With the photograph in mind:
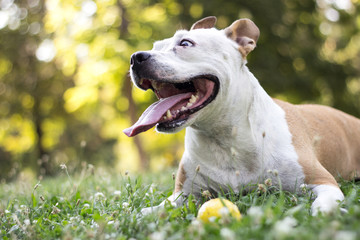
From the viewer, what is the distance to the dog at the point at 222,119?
306 cm

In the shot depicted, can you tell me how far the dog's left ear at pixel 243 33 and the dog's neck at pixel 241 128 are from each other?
268mm

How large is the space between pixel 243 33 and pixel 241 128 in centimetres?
88

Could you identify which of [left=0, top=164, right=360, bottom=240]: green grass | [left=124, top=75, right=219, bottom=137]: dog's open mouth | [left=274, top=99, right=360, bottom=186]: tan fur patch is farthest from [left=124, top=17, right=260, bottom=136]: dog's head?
[left=274, top=99, right=360, bottom=186]: tan fur patch

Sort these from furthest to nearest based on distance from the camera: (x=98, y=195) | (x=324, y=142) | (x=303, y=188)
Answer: (x=324, y=142)
(x=98, y=195)
(x=303, y=188)

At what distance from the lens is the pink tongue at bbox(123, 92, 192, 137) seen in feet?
9.85

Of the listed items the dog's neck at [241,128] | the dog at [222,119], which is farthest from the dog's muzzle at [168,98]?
the dog's neck at [241,128]

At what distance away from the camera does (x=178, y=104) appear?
315 cm

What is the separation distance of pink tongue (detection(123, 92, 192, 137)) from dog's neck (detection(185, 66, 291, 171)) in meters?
0.27

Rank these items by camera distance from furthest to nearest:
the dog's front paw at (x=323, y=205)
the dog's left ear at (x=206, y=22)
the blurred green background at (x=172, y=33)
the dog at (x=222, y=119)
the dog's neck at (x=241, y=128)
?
the blurred green background at (x=172, y=33) → the dog's left ear at (x=206, y=22) → the dog's neck at (x=241, y=128) → the dog at (x=222, y=119) → the dog's front paw at (x=323, y=205)

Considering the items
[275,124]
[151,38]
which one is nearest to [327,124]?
[275,124]

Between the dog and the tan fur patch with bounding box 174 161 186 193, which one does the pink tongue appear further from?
the tan fur patch with bounding box 174 161 186 193

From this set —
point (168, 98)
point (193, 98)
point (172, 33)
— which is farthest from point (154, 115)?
point (172, 33)

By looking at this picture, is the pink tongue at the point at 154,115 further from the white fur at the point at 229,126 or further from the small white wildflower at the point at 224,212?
the small white wildflower at the point at 224,212

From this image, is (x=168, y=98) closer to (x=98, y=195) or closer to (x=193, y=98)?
(x=193, y=98)
